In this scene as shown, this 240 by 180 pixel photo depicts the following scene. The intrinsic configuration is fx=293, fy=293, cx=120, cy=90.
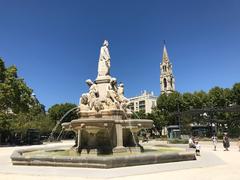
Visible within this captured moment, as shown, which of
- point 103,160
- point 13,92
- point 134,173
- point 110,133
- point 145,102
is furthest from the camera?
point 145,102

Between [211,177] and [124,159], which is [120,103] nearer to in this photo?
[124,159]

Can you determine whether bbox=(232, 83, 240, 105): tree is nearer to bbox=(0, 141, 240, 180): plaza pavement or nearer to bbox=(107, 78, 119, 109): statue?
bbox=(107, 78, 119, 109): statue

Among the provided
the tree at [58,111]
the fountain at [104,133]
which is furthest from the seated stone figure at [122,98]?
the tree at [58,111]

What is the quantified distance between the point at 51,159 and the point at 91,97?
676cm

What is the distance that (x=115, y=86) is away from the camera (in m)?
20.2

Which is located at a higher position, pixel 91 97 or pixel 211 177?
pixel 91 97

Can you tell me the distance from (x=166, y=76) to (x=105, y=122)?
119893 mm

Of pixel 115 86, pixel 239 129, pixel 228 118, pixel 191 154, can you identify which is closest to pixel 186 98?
pixel 228 118

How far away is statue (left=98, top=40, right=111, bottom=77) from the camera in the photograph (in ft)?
68.6

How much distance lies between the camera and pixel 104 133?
16984 mm

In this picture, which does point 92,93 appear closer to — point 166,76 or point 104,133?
point 104,133

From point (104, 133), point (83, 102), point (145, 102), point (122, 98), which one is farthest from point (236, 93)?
point (145, 102)

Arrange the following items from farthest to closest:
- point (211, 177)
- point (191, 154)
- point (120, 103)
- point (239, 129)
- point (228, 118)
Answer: point (228, 118)
point (239, 129)
point (120, 103)
point (191, 154)
point (211, 177)

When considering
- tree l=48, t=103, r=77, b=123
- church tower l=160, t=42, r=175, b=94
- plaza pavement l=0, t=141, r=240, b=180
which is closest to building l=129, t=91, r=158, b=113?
church tower l=160, t=42, r=175, b=94
